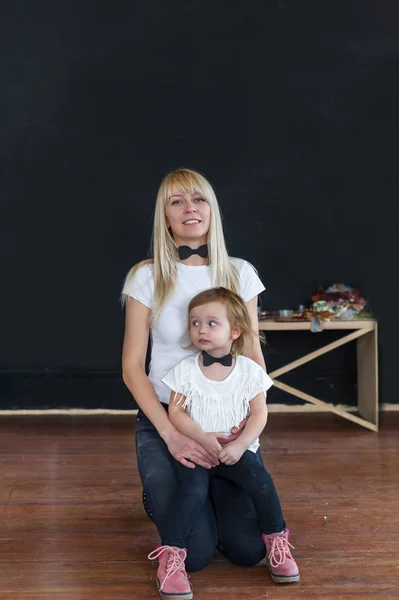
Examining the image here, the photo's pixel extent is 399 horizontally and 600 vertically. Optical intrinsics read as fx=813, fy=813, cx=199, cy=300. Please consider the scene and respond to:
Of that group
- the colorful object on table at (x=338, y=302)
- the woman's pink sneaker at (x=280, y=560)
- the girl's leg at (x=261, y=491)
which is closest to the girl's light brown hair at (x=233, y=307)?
the girl's leg at (x=261, y=491)

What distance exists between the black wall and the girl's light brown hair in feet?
7.06

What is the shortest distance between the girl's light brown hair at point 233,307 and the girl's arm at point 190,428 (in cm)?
24

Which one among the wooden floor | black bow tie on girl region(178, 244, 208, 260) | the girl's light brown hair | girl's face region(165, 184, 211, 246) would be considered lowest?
the wooden floor

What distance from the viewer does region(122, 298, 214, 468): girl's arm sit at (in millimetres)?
2369

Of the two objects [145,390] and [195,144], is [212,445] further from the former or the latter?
[195,144]

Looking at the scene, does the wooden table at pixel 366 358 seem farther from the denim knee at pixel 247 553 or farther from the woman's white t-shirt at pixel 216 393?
the denim knee at pixel 247 553

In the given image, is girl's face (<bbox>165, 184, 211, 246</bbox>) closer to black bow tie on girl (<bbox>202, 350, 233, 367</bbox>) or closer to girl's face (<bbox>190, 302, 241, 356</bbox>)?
girl's face (<bbox>190, 302, 241, 356</bbox>)

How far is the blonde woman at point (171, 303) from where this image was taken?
8.05ft

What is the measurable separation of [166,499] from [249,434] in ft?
1.00

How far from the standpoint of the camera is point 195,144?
4629 millimetres

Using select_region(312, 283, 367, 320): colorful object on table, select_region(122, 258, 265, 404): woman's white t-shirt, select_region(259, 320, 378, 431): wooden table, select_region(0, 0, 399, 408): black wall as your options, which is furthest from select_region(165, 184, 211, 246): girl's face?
select_region(0, 0, 399, 408): black wall

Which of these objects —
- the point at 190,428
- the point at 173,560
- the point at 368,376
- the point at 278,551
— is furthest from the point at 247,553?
the point at 368,376

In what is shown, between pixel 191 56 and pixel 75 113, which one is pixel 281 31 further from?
pixel 75 113

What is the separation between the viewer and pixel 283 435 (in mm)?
4113
